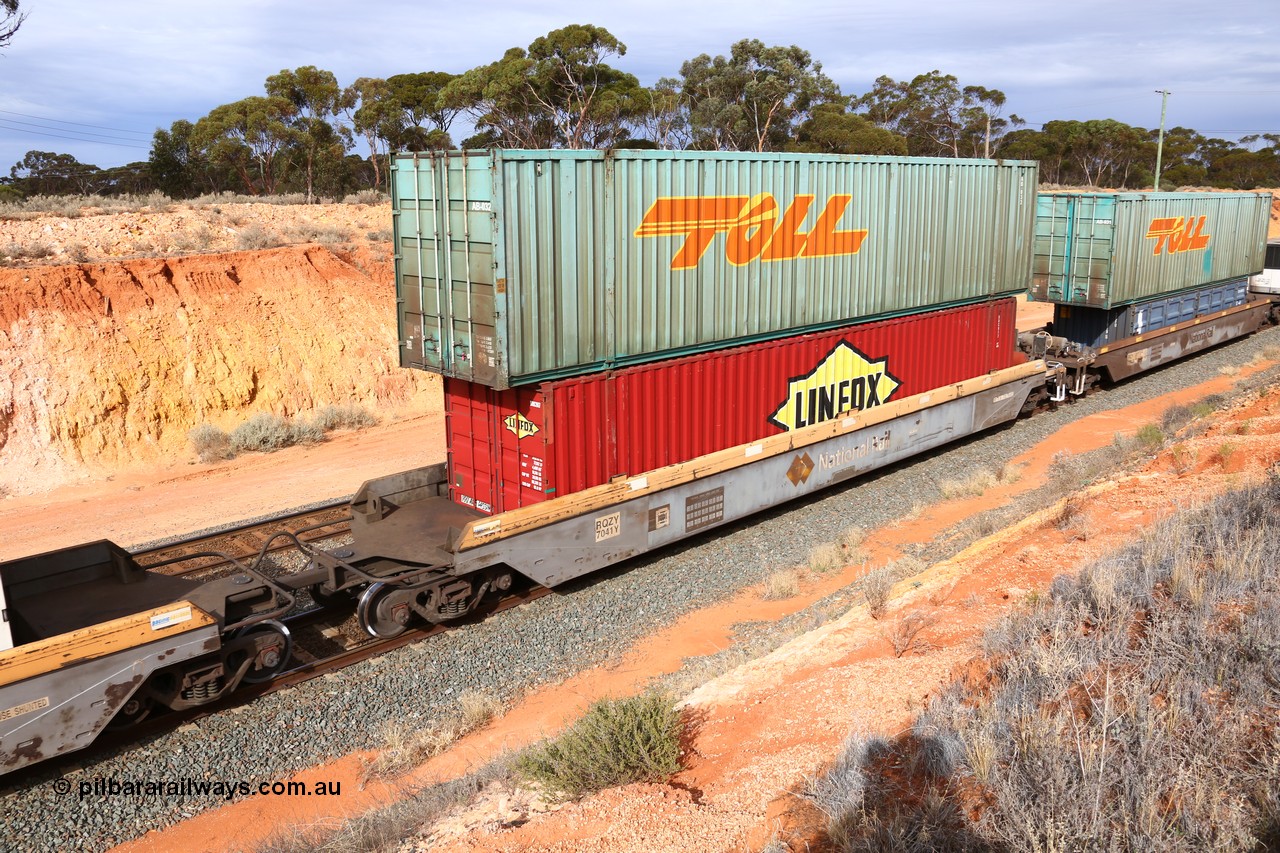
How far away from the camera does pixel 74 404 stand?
56.5 feet

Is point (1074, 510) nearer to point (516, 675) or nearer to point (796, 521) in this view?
point (796, 521)

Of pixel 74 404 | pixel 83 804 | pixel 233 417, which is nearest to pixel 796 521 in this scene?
pixel 83 804

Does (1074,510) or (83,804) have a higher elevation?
(1074,510)

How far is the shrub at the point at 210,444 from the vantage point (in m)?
17.5

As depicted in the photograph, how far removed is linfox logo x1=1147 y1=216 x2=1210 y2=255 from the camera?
20.3 metres

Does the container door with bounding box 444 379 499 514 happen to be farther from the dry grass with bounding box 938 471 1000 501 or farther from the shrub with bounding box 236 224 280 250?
the shrub with bounding box 236 224 280 250

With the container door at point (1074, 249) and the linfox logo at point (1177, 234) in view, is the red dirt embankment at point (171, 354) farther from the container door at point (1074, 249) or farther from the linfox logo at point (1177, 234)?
the linfox logo at point (1177, 234)

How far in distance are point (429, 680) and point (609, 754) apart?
3.25 meters

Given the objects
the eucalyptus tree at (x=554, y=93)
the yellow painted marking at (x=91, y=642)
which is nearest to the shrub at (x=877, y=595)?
the yellow painted marking at (x=91, y=642)

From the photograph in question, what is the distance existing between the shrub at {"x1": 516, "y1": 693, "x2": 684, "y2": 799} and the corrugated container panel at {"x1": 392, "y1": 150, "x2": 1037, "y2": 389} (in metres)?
4.16

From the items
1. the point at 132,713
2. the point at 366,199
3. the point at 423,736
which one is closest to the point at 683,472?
the point at 423,736

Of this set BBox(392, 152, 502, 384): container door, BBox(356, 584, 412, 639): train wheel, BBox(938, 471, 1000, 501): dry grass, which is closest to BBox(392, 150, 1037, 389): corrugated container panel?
BBox(392, 152, 502, 384): container door

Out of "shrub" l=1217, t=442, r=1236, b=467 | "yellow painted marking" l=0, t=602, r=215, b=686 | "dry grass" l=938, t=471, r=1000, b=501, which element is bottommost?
"dry grass" l=938, t=471, r=1000, b=501

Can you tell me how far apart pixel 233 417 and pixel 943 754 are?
56.3 feet
